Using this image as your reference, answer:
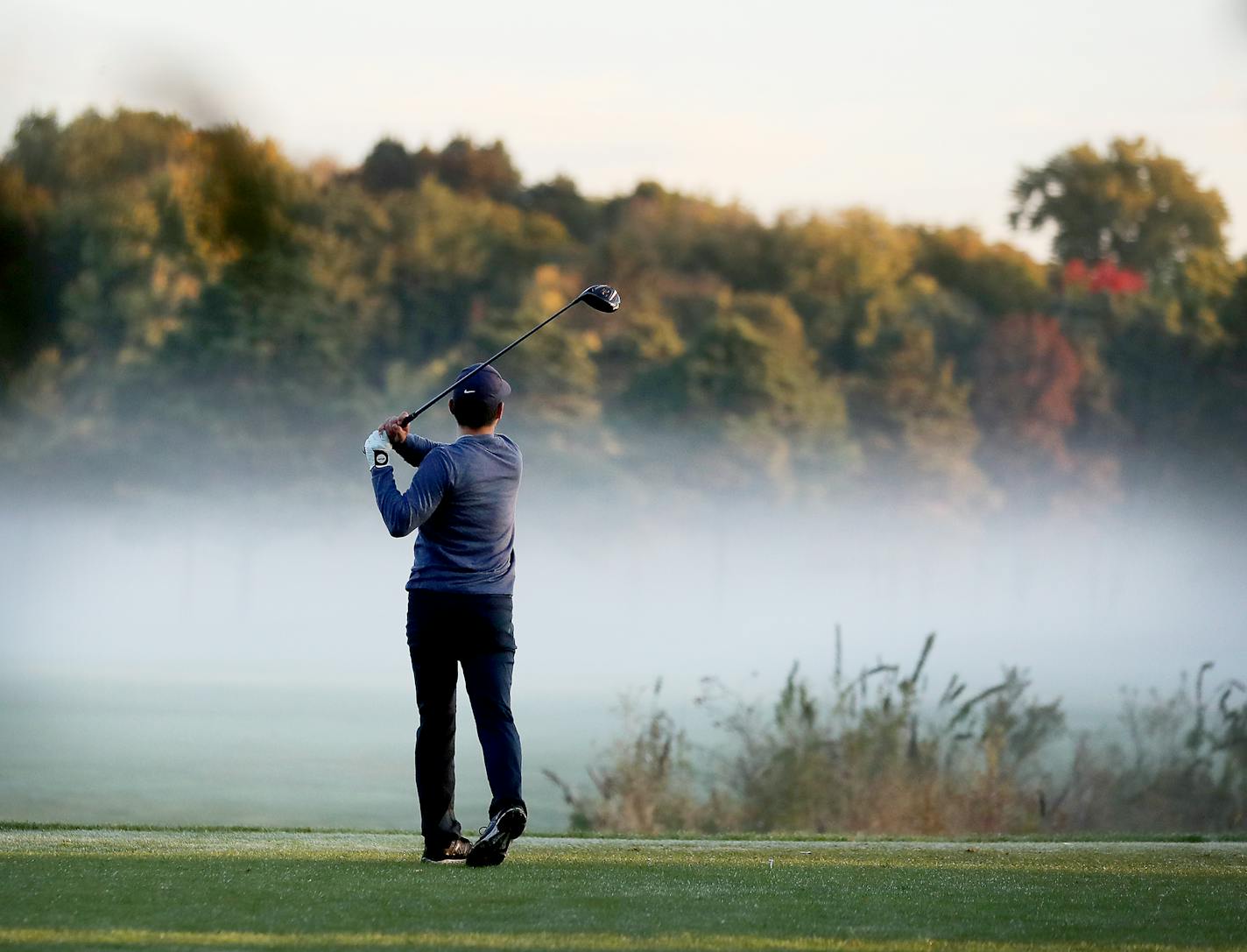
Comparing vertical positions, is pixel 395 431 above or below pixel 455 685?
above

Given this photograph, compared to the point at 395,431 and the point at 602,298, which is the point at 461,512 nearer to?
the point at 395,431

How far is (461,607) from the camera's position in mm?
6289

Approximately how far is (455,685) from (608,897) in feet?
3.47

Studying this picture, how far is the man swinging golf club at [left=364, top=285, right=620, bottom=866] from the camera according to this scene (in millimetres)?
6281

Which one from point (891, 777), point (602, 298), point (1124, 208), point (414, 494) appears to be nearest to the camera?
point (414, 494)

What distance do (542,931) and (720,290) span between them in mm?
18761

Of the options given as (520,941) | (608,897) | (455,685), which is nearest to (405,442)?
(455,685)

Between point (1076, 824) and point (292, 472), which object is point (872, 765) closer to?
point (1076, 824)

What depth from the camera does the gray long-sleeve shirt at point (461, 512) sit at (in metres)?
6.24

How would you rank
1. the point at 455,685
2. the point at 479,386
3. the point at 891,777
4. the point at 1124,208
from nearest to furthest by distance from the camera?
the point at 455,685 < the point at 479,386 < the point at 891,777 < the point at 1124,208

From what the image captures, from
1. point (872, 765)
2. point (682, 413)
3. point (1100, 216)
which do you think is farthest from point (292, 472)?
point (872, 765)

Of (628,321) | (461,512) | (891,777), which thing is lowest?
(891,777)

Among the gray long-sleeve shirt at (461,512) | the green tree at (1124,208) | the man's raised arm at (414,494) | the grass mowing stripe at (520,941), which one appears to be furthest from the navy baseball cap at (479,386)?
the green tree at (1124,208)

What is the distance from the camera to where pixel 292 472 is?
2284 cm
